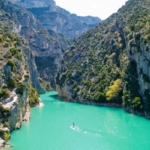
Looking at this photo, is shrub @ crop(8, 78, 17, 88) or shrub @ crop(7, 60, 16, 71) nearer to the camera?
shrub @ crop(8, 78, 17, 88)

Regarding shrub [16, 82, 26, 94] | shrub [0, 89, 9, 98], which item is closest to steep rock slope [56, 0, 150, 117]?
shrub [16, 82, 26, 94]

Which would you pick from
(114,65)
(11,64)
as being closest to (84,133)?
(11,64)

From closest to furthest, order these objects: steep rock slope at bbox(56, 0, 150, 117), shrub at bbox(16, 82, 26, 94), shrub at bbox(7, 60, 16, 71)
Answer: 1. shrub at bbox(16, 82, 26, 94)
2. shrub at bbox(7, 60, 16, 71)
3. steep rock slope at bbox(56, 0, 150, 117)

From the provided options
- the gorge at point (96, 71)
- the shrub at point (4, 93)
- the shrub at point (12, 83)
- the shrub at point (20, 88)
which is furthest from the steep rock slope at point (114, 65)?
the shrub at point (4, 93)

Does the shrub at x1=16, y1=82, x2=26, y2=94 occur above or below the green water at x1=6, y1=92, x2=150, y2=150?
above

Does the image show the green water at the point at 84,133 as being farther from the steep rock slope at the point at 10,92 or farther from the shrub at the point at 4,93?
the shrub at the point at 4,93

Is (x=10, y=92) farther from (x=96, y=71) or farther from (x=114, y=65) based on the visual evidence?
(x=96, y=71)

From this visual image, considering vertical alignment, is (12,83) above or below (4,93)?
above

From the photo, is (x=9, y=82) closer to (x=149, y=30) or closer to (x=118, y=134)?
(x=118, y=134)

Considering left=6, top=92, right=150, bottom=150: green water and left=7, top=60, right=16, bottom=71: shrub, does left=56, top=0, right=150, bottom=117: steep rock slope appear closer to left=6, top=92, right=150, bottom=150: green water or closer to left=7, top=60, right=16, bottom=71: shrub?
left=6, top=92, right=150, bottom=150: green water
